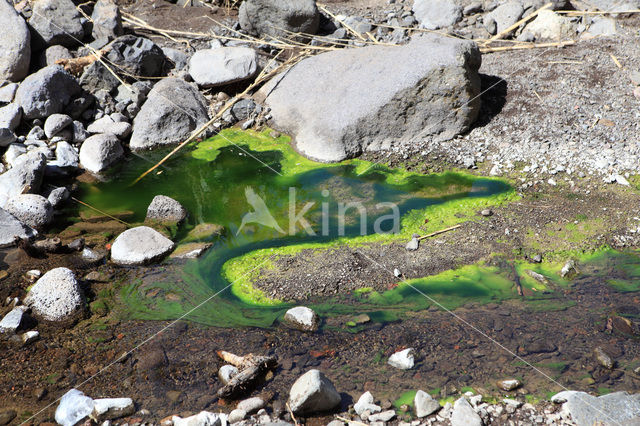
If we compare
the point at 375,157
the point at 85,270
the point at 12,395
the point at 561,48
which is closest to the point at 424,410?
the point at 12,395

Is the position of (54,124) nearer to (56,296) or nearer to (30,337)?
(56,296)

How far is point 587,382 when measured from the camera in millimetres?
3164

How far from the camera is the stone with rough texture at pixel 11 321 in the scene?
12.3 ft

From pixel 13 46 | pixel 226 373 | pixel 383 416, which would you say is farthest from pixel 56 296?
pixel 13 46

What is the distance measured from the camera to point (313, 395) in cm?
290

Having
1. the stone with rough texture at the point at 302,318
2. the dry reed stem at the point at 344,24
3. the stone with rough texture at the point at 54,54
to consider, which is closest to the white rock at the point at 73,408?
the stone with rough texture at the point at 302,318

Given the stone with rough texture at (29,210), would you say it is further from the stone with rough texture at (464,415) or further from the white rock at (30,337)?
the stone with rough texture at (464,415)

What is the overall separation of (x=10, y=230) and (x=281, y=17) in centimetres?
473

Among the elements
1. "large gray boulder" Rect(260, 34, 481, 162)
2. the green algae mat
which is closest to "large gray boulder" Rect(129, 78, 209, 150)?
the green algae mat

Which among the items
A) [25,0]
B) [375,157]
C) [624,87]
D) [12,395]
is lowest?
[12,395]

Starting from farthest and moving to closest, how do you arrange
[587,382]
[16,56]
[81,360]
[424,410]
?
[16,56]
[81,360]
[587,382]
[424,410]

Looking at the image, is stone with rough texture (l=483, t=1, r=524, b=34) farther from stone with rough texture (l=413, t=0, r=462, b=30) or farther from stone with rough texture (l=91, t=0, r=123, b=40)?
stone with rough texture (l=91, t=0, r=123, b=40)

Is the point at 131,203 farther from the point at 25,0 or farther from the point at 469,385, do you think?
the point at 25,0

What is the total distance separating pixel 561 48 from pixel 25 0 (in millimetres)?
7949
